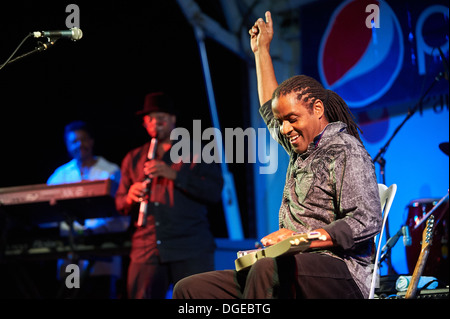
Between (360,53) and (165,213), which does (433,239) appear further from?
(165,213)

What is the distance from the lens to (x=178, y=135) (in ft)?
17.3

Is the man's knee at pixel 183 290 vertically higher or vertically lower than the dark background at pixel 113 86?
lower

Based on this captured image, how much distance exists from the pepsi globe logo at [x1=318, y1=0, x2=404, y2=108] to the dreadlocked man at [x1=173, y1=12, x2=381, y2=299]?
3220 mm

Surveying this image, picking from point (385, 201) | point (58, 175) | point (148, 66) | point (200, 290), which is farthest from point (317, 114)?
point (148, 66)

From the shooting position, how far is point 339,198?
2475 millimetres

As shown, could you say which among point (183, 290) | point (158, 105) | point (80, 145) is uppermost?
→ point (158, 105)

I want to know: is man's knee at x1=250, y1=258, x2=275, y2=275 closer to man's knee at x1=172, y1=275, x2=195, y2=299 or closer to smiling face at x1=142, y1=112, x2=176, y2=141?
man's knee at x1=172, y1=275, x2=195, y2=299

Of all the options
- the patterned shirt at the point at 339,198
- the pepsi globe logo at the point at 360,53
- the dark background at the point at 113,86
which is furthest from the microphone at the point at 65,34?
the dark background at the point at 113,86

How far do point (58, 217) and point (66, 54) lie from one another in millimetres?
2606

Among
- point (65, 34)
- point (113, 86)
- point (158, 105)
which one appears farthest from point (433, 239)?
point (113, 86)

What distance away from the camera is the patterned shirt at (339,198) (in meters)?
2.38

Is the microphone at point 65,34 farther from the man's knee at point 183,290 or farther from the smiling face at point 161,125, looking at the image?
the smiling face at point 161,125

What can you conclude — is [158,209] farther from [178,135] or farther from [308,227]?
[308,227]

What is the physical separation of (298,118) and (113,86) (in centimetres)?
517
